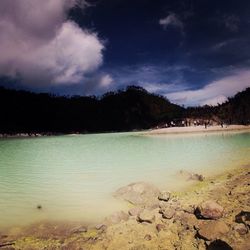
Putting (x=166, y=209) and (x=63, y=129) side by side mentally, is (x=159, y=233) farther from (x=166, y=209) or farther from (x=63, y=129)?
(x=63, y=129)

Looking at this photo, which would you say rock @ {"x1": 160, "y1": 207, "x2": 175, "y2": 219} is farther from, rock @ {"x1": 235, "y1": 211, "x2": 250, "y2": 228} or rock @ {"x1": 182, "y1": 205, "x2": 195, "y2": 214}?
rock @ {"x1": 235, "y1": 211, "x2": 250, "y2": 228}

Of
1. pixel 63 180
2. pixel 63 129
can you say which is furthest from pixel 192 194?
pixel 63 129

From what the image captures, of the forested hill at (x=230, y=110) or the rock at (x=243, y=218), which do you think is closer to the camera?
the rock at (x=243, y=218)

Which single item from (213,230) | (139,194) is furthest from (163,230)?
(139,194)

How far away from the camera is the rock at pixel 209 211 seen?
26.8 feet

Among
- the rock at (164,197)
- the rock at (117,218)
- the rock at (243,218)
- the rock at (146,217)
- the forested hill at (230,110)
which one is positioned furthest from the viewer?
the forested hill at (230,110)

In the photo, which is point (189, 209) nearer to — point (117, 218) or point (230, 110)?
point (117, 218)

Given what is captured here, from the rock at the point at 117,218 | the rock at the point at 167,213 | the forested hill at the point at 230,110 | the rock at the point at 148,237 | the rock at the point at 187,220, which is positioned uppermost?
the forested hill at the point at 230,110

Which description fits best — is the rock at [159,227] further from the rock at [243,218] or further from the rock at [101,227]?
the rock at [243,218]

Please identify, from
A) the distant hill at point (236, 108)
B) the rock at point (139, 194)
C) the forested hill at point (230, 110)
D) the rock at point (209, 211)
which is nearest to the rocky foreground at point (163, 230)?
the rock at point (209, 211)

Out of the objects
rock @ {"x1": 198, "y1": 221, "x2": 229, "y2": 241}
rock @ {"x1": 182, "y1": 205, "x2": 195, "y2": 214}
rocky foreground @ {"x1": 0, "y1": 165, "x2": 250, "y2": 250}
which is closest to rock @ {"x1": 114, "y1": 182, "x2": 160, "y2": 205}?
rocky foreground @ {"x1": 0, "y1": 165, "x2": 250, "y2": 250}

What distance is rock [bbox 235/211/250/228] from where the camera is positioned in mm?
7470

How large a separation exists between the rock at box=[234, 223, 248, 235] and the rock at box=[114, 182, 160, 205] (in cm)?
405

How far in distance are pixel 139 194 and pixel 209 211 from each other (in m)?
3.91
